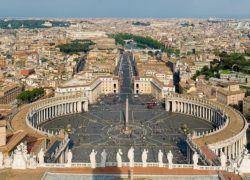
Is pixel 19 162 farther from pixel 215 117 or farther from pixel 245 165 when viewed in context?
pixel 215 117

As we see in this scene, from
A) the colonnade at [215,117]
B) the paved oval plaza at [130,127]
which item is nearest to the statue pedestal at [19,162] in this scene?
the paved oval plaza at [130,127]

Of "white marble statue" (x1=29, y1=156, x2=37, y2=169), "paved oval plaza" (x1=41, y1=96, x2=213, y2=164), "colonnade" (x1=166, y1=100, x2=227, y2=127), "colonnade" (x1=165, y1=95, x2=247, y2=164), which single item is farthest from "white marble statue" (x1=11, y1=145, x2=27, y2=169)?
"colonnade" (x1=166, y1=100, x2=227, y2=127)

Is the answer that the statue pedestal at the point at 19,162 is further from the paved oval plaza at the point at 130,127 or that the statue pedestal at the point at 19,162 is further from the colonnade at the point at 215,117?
the colonnade at the point at 215,117

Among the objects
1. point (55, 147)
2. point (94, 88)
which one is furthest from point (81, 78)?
point (55, 147)

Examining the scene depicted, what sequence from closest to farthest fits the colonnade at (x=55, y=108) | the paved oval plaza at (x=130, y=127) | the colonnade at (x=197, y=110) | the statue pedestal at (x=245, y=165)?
the statue pedestal at (x=245, y=165) < the paved oval plaza at (x=130, y=127) < the colonnade at (x=197, y=110) < the colonnade at (x=55, y=108)

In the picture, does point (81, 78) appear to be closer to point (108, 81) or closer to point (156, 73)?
point (108, 81)

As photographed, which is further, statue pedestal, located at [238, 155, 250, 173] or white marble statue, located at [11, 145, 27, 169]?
white marble statue, located at [11, 145, 27, 169]

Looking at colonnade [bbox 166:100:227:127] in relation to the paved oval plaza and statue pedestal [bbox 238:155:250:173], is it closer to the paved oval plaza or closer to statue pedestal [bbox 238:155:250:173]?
the paved oval plaza
